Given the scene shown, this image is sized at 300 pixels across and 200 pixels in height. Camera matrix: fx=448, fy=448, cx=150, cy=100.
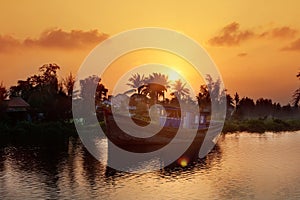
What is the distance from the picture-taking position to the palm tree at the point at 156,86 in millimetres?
109500

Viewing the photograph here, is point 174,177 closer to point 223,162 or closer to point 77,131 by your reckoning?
point 223,162

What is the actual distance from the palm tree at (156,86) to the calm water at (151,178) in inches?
2355

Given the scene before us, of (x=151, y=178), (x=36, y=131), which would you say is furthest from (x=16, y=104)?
(x=151, y=178)

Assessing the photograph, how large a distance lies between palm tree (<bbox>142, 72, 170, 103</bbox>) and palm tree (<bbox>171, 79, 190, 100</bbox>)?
3.50m

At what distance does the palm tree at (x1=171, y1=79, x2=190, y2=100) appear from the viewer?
12053 centimetres

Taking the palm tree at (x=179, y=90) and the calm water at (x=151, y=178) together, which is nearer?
the calm water at (x=151, y=178)

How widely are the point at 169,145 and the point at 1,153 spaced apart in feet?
68.9

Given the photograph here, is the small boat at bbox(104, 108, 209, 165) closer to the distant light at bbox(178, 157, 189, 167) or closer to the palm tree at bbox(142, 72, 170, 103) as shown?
the distant light at bbox(178, 157, 189, 167)

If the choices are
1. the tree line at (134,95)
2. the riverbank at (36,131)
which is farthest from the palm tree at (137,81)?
the riverbank at (36,131)

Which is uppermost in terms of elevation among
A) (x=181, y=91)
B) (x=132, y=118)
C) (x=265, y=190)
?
(x=181, y=91)

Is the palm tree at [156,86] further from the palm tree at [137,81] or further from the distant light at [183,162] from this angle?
the distant light at [183,162]

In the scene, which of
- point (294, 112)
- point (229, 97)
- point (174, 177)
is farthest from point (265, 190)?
point (294, 112)

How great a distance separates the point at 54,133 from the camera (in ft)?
230

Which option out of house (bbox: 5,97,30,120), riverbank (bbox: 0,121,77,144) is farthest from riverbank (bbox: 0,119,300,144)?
house (bbox: 5,97,30,120)
